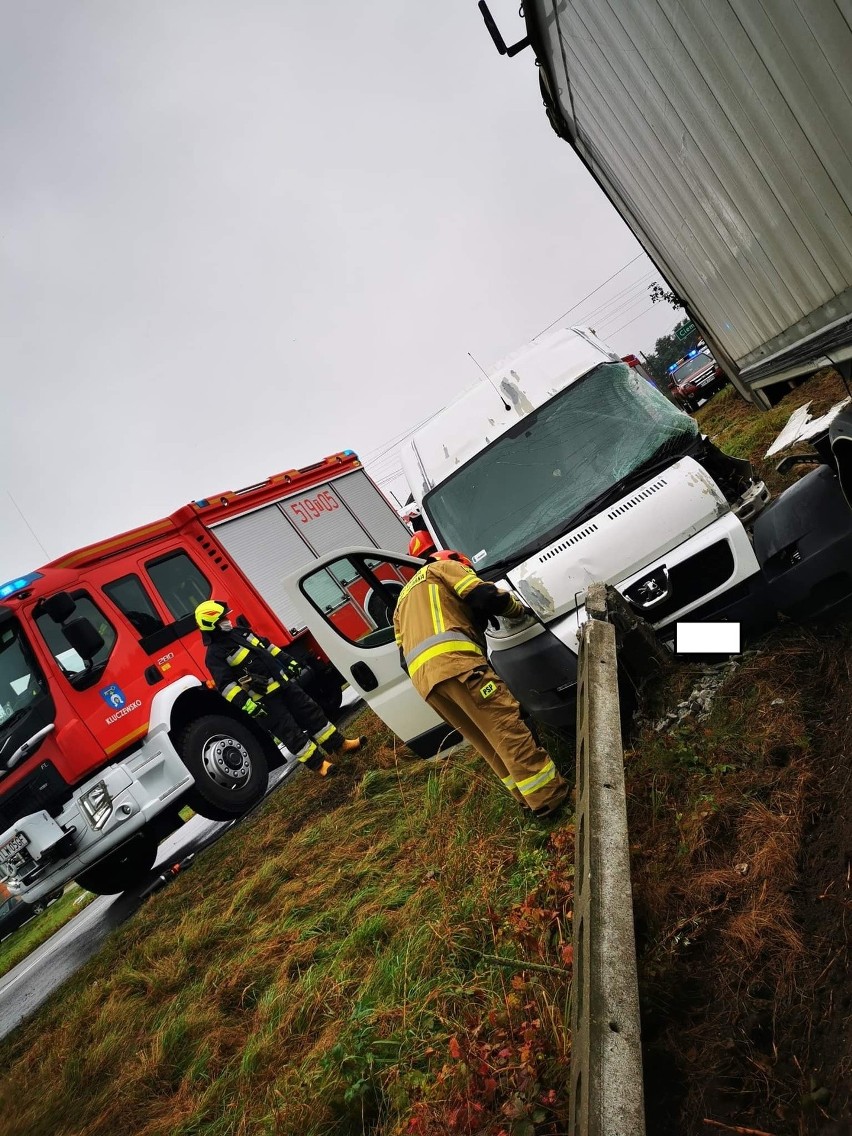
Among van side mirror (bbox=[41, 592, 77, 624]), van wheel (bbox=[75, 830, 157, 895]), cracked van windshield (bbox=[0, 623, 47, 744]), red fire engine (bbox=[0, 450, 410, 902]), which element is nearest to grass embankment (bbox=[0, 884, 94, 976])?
van wheel (bbox=[75, 830, 157, 895])

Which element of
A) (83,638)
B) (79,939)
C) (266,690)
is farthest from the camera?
(79,939)

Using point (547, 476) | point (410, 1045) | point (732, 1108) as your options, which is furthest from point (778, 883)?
point (547, 476)

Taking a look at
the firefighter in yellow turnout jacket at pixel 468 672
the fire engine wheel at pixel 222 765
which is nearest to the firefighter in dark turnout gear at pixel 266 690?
the fire engine wheel at pixel 222 765

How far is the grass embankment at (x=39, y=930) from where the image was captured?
8.76 metres

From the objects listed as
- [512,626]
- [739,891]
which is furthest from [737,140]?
[739,891]

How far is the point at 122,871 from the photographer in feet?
24.3

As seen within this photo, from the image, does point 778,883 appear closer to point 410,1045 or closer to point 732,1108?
point 732,1108

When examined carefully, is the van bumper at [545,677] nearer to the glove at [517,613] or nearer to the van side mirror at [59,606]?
the glove at [517,613]

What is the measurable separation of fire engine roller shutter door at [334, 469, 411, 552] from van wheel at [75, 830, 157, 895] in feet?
17.0

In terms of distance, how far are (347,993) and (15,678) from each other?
4369mm

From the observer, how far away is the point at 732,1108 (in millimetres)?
1708

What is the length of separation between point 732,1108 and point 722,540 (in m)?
2.22

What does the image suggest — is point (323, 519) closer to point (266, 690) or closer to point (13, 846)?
point (266, 690)

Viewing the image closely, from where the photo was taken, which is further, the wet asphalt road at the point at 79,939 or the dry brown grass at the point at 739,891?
the wet asphalt road at the point at 79,939
